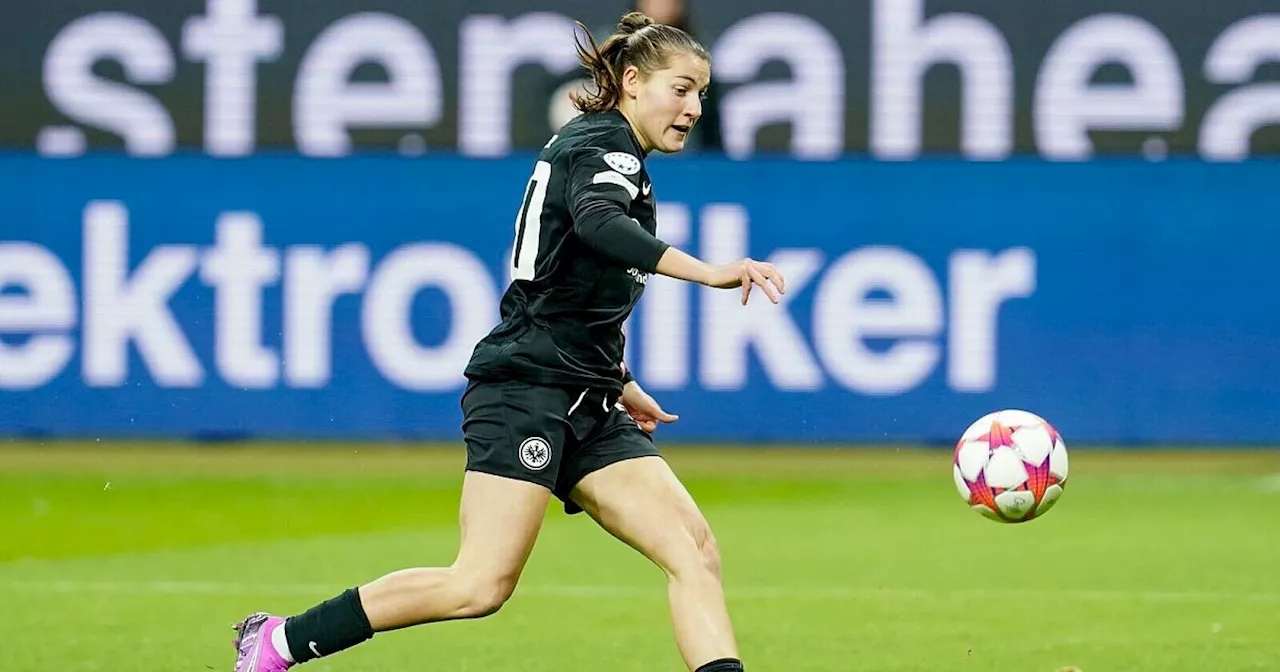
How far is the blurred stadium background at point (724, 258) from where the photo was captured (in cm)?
1340

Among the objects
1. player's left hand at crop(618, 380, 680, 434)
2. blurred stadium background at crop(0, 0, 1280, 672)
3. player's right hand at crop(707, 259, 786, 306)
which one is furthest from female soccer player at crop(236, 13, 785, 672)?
blurred stadium background at crop(0, 0, 1280, 672)

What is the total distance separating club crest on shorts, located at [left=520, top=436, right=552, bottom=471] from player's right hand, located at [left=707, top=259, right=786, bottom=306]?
83cm

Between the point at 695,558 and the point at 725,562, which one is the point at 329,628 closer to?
the point at 695,558

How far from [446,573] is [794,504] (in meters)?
6.55

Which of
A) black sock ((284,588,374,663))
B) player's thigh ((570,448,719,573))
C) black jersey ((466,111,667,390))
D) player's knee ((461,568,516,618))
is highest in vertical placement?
black jersey ((466,111,667,390))

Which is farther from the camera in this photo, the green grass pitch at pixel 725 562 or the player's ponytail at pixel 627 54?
the green grass pitch at pixel 725 562

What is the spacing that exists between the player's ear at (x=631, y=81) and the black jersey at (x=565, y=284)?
0.08 m

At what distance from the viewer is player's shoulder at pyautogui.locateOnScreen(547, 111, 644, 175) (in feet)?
20.2

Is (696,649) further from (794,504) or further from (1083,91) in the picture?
(1083,91)

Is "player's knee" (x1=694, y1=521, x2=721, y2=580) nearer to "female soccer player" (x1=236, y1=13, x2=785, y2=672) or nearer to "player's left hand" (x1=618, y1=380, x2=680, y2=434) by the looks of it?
"female soccer player" (x1=236, y1=13, x2=785, y2=672)

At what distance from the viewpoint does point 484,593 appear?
6188 mm

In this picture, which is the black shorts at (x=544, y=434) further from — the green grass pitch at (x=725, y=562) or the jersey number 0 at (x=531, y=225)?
the green grass pitch at (x=725, y=562)

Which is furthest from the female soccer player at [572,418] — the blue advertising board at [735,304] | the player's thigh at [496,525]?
the blue advertising board at [735,304]

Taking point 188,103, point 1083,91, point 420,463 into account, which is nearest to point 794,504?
point 420,463
